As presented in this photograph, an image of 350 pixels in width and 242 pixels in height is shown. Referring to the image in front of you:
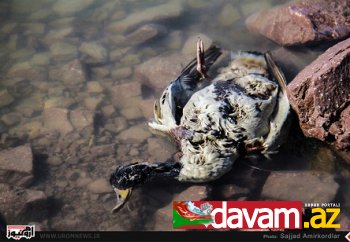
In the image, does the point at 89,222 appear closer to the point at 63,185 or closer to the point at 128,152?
the point at 63,185

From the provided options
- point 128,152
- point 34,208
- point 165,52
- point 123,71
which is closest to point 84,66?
point 123,71

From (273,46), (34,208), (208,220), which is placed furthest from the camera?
(273,46)

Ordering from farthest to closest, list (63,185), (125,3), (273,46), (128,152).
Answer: (125,3), (273,46), (128,152), (63,185)

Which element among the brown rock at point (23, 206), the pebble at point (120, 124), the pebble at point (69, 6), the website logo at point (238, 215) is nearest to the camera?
the website logo at point (238, 215)

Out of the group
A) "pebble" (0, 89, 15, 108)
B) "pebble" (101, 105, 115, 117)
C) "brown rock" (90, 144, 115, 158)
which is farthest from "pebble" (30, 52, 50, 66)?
"brown rock" (90, 144, 115, 158)

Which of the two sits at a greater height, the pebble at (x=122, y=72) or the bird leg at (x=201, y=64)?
the bird leg at (x=201, y=64)

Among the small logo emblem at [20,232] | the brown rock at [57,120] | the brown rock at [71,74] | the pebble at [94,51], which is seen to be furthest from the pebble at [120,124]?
the small logo emblem at [20,232]

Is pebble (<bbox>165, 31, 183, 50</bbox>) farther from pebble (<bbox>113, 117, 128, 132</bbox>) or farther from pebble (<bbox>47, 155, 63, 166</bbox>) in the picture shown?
pebble (<bbox>47, 155, 63, 166</bbox>)

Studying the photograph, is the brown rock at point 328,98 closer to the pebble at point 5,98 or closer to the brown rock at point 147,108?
the brown rock at point 147,108
